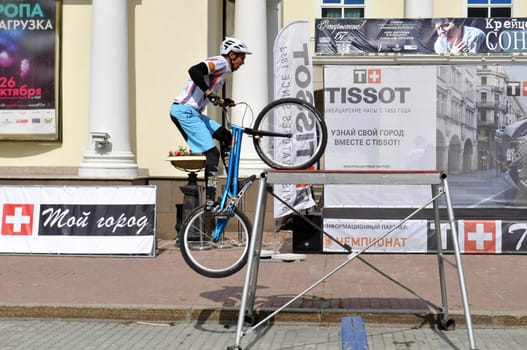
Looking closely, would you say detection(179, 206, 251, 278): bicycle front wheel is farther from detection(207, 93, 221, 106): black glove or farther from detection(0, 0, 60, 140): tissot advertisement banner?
detection(0, 0, 60, 140): tissot advertisement banner

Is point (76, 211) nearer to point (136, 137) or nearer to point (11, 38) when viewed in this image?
point (136, 137)

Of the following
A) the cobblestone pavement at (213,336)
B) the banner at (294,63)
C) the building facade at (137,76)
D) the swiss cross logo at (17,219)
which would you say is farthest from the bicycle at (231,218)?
the building facade at (137,76)

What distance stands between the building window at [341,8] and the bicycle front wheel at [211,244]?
15.5 meters

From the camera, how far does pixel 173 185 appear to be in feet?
56.0

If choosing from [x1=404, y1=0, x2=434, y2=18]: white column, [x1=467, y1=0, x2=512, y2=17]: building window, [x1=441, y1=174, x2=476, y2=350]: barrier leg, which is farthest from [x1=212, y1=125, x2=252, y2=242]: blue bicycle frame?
[x1=467, y1=0, x2=512, y2=17]: building window

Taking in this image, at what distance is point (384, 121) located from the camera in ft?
46.3

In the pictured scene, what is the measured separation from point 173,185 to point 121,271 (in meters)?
5.22

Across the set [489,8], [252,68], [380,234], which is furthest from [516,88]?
[489,8]

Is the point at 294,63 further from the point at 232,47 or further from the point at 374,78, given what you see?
the point at 232,47

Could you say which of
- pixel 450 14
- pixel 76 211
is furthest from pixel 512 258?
pixel 450 14

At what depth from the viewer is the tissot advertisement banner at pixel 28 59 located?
17.4m

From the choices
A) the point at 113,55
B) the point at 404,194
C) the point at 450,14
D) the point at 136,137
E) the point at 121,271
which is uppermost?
the point at 450,14

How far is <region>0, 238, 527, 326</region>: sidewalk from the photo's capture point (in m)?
8.98

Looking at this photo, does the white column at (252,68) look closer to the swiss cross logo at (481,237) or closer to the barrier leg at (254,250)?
the swiss cross logo at (481,237)
